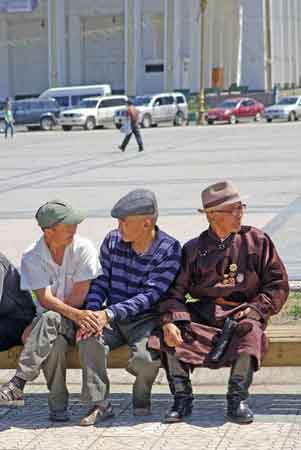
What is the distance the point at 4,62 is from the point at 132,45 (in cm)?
959

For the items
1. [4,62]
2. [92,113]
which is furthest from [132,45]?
[92,113]

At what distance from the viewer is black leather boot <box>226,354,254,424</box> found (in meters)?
5.73

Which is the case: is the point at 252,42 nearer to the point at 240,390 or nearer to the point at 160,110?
the point at 160,110

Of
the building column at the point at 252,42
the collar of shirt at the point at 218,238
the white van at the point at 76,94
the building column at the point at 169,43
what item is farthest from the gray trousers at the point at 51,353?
the building column at the point at 252,42

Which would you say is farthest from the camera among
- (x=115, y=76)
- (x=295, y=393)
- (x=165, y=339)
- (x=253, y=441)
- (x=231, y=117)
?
(x=115, y=76)

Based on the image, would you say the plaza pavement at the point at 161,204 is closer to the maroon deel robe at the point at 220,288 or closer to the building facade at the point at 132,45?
the maroon deel robe at the point at 220,288

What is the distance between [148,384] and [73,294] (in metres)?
0.66

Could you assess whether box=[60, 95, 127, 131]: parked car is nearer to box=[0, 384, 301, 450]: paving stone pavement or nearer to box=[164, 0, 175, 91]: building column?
box=[164, 0, 175, 91]: building column

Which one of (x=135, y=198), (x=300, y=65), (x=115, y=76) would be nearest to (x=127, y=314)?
(x=135, y=198)

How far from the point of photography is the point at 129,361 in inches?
232

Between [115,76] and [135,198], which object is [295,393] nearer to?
[135,198]

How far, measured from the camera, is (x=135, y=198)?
6031 mm

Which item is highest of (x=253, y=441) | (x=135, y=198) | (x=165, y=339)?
(x=135, y=198)

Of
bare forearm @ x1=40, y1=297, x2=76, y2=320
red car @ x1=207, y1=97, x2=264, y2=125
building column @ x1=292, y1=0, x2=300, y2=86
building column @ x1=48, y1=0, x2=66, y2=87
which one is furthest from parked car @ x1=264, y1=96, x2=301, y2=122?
bare forearm @ x1=40, y1=297, x2=76, y2=320
